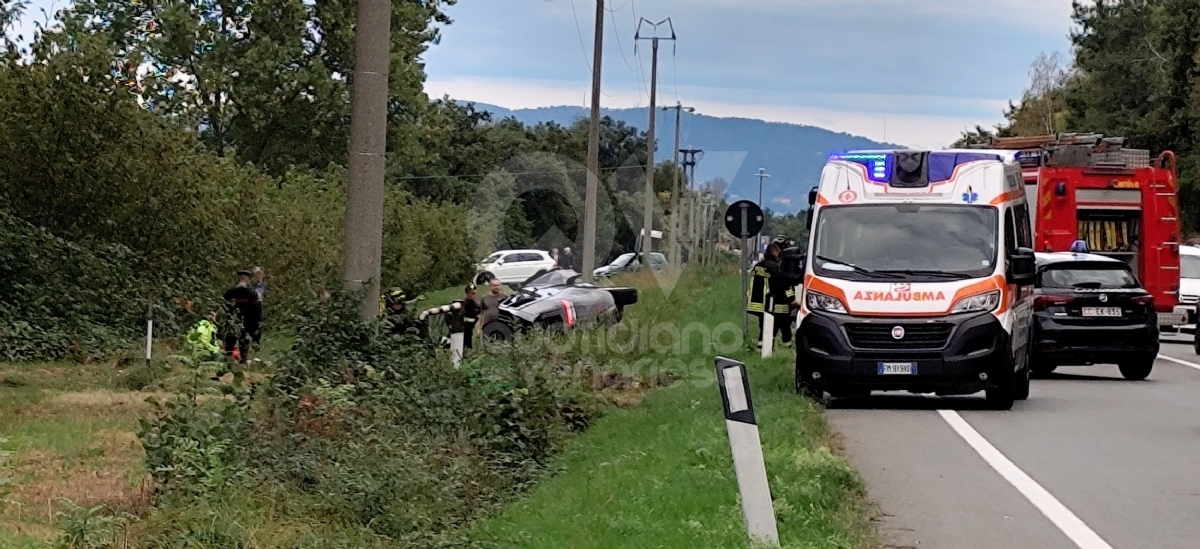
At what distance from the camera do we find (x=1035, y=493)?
10.3 metres

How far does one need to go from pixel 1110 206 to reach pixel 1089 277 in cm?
411

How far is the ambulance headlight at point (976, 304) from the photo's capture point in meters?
15.1

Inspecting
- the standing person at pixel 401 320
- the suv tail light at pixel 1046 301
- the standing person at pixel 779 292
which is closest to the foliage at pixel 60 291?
the standing person at pixel 401 320

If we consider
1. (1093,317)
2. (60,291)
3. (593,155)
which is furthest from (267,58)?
(1093,317)

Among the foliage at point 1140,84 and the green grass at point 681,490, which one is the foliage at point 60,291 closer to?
the green grass at point 681,490

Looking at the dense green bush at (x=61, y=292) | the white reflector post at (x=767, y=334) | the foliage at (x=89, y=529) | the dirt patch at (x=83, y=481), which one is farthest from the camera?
the dense green bush at (x=61, y=292)

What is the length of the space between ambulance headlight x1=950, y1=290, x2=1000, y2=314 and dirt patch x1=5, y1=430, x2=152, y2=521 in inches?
316

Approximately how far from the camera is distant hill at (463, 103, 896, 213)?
203ft

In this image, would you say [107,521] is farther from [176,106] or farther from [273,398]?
[176,106]

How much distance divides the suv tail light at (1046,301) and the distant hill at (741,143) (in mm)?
20619

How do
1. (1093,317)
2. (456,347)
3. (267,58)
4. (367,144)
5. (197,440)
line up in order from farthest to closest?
(267,58) < (1093,317) < (456,347) < (367,144) < (197,440)

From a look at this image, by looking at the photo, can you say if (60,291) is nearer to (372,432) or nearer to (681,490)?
(372,432)

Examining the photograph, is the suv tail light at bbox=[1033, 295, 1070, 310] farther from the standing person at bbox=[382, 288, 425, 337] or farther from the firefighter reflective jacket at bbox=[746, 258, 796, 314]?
the standing person at bbox=[382, 288, 425, 337]

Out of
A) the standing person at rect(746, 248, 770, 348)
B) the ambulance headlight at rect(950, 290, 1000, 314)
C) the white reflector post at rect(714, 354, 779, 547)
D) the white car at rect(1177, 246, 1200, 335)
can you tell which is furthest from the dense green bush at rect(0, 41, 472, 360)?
the white car at rect(1177, 246, 1200, 335)
